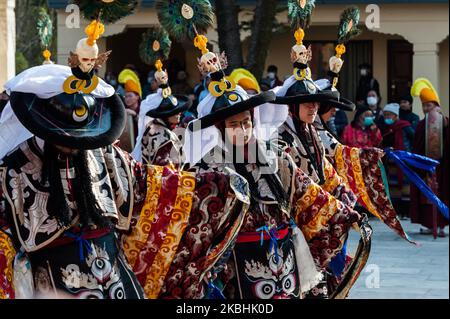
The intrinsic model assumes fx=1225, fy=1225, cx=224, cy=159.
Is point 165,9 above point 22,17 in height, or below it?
below

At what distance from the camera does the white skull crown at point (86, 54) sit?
15.4ft

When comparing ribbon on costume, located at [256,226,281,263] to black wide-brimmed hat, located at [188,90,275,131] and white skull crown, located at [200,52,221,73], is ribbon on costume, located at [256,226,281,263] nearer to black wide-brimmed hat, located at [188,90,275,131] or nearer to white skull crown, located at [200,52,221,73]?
black wide-brimmed hat, located at [188,90,275,131]

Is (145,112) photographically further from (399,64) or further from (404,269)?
(399,64)

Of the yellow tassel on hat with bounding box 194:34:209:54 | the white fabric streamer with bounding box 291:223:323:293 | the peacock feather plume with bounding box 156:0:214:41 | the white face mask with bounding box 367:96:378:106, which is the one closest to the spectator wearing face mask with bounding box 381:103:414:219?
the white face mask with bounding box 367:96:378:106

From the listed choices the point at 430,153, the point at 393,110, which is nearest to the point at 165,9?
the point at 430,153

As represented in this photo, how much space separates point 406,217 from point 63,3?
6.56 metres

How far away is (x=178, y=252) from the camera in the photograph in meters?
5.30

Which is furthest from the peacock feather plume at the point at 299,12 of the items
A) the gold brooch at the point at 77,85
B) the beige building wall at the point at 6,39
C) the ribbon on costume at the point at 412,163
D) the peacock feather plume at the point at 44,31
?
the beige building wall at the point at 6,39

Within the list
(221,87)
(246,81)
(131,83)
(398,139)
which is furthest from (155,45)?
(398,139)

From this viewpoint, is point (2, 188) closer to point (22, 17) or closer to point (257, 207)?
point (257, 207)

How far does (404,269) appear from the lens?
1092 centimetres

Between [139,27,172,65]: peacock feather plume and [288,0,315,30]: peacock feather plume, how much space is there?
214 cm
